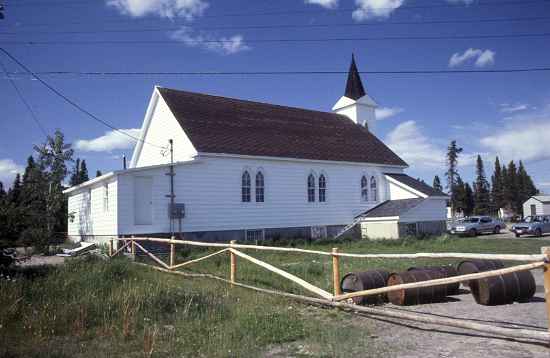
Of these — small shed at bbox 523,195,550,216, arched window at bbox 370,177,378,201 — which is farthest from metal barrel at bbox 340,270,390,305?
small shed at bbox 523,195,550,216

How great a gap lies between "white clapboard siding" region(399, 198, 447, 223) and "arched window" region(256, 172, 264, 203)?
8746 millimetres

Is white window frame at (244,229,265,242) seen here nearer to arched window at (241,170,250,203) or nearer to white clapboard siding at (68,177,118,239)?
arched window at (241,170,250,203)

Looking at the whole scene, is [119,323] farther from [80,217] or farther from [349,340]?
[80,217]

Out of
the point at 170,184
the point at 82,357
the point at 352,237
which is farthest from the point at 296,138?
the point at 82,357

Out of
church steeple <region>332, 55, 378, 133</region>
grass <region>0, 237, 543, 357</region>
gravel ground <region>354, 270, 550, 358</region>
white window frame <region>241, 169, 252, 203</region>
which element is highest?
church steeple <region>332, 55, 378, 133</region>

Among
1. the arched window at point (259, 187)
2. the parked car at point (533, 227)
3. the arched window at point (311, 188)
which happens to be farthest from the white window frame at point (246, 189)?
the parked car at point (533, 227)

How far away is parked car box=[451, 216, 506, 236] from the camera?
36.5 m

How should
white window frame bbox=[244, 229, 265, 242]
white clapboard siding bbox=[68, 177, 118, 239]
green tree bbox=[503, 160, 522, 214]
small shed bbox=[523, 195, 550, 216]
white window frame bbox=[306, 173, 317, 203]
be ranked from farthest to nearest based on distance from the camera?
green tree bbox=[503, 160, 522, 214], small shed bbox=[523, 195, 550, 216], white window frame bbox=[306, 173, 317, 203], white window frame bbox=[244, 229, 265, 242], white clapboard siding bbox=[68, 177, 118, 239]

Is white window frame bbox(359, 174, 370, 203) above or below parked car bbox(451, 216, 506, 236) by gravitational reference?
above

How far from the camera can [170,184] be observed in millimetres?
22047

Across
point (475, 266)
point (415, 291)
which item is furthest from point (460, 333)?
point (475, 266)

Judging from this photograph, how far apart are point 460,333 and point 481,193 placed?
92.4m

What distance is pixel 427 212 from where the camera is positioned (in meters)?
30.1

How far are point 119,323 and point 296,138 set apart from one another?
22.6 m
